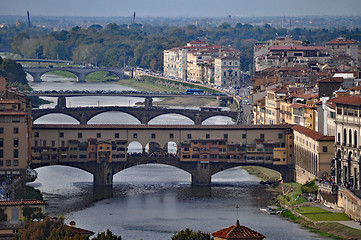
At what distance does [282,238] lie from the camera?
59875mm

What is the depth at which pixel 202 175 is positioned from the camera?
7950 cm

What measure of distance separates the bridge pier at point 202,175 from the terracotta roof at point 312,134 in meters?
5.71

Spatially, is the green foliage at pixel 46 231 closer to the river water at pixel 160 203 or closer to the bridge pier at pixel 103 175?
the river water at pixel 160 203

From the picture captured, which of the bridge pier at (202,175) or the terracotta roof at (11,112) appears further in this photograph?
the bridge pier at (202,175)

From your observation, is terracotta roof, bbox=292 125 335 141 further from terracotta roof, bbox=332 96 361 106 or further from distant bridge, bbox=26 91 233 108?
distant bridge, bbox=26 91 233 108

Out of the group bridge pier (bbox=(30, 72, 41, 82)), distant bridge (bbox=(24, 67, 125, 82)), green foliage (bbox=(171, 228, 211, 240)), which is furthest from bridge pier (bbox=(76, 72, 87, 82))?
green foliage (bbox=(171, 228, 211, 240))

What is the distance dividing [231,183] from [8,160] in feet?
49.8

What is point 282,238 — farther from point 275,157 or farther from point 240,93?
point 240,93

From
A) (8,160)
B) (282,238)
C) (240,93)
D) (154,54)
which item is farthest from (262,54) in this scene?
(282,238)

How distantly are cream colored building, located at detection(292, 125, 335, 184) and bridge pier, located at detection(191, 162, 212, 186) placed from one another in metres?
5.18

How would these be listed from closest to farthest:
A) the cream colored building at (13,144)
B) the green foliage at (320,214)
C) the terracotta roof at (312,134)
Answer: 1. the green foliage at (320,214)
2. the cream colored building at (13,144)
3. the terracotta roof at (312,134)

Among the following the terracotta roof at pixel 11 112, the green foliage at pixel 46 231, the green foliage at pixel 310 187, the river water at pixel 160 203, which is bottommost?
the river water at pixel 160 203

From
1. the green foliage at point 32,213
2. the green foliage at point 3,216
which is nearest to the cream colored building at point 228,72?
the green foliage at point 32,213

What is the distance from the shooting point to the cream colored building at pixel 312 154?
240 ft
